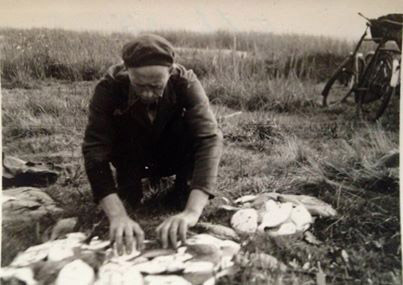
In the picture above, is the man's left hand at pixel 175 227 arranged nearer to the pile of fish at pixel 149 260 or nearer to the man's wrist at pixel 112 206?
the pile of fish at pixel 149 260

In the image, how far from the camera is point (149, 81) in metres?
1.66

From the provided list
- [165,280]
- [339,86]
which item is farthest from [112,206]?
[339,86]

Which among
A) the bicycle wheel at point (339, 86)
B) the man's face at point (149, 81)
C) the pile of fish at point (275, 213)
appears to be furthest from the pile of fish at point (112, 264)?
the bicycle wheel at point (339, 86)

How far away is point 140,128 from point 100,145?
0.14m

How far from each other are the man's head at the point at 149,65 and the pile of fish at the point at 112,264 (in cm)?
49

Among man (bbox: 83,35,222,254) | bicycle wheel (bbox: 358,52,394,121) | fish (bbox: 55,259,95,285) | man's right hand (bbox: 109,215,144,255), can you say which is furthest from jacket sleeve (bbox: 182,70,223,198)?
bicycle wheel (bbox: 358,52,394,121)

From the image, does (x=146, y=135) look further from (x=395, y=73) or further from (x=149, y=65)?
(x=395, y=73)

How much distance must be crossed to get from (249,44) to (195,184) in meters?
0.54

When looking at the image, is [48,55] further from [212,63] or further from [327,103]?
[327,103]

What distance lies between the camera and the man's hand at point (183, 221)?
170 centimetres

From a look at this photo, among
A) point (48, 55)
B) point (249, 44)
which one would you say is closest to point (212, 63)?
point (249, 44)

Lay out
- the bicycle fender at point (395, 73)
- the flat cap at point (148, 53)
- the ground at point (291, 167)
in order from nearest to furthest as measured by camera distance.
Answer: the flat cap at point (148, 53) → the ground at point (291, 167) → the bicycle fender at point (395, 73)

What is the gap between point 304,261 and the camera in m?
1.74

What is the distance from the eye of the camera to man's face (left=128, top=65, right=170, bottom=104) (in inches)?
65.0
